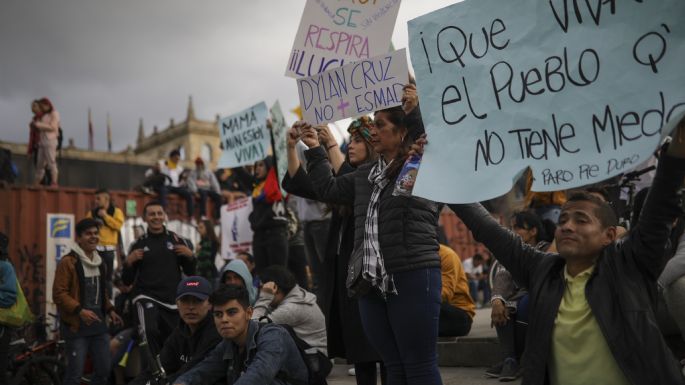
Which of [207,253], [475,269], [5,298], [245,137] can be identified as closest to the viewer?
[5,298]

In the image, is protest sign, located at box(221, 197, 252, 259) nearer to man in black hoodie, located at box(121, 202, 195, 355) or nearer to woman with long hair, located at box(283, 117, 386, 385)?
man in black hoodie, located at box(121, 202, 195, 355)

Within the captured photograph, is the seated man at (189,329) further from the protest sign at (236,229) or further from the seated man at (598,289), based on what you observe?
the protest sign at (236,229)

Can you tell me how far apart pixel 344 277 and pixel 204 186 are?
414 inches

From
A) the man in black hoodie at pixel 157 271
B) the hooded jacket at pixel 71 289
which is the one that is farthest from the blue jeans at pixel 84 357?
the man in black hoodie at pixel 157 271

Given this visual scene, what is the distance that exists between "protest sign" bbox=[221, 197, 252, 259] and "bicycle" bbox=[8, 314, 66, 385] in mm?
2804

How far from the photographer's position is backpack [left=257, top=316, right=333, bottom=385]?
453 cm

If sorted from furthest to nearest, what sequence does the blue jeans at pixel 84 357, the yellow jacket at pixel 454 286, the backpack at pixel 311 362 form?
the blue jeans at pixel 84 357 < the yellow jacket at pixel 454 286 < the backpack at pixel 311 362

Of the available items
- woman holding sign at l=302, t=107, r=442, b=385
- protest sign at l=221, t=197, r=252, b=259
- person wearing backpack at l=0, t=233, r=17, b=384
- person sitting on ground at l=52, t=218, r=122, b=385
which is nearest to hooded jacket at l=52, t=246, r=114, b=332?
person sitting on ground at l=52, t=218, r=122, b=385

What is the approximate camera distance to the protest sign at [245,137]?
7.91 meters

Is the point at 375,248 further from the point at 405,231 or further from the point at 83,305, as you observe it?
the point at 83,305

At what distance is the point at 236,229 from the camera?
10.1 m

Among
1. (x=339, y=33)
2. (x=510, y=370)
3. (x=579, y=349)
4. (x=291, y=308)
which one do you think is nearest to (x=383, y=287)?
(x=579, y=349)

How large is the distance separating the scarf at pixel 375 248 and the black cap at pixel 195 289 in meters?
1.99

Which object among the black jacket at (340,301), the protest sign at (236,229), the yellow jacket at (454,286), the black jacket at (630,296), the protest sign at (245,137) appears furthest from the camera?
the protest sign at (236,229)
